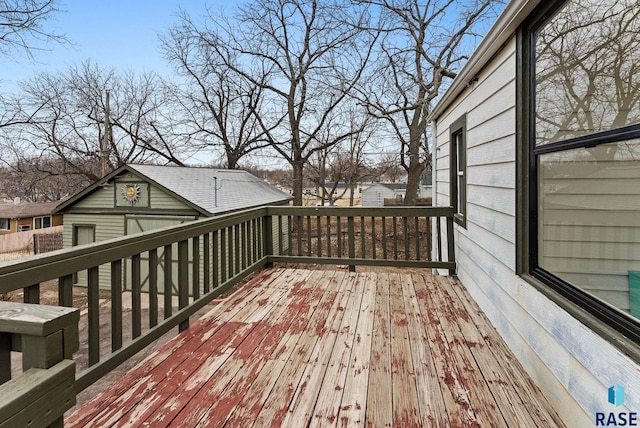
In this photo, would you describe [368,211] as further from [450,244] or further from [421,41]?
[421,41]

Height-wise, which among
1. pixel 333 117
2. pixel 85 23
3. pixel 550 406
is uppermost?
pixel 85 23

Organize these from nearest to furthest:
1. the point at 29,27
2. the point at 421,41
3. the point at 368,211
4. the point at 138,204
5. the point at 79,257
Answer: the point at 79,257 → the point at 368,211 → the point at 29,27 → the point at 138,204 → the point at 421,41

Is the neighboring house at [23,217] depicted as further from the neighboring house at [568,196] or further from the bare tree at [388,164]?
the neighboring house at [568,196]

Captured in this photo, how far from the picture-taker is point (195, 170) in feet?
39.6

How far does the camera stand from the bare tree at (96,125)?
15.4m

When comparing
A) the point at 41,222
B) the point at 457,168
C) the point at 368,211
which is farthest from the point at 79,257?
the point at 41,222

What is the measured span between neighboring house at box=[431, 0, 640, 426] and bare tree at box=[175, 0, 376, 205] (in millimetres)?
10630

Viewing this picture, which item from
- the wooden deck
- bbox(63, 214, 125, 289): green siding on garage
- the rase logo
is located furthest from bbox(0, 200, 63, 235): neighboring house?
the rase logo

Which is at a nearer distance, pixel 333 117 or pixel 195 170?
pixel 195 170

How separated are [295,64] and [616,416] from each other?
51.3 ft

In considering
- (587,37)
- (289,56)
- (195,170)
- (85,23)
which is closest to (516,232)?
(587,37)

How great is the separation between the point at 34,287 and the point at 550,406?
8.18ft

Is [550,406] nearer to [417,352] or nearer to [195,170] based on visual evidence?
[417,352]

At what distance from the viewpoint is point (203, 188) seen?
10664 millimetres
